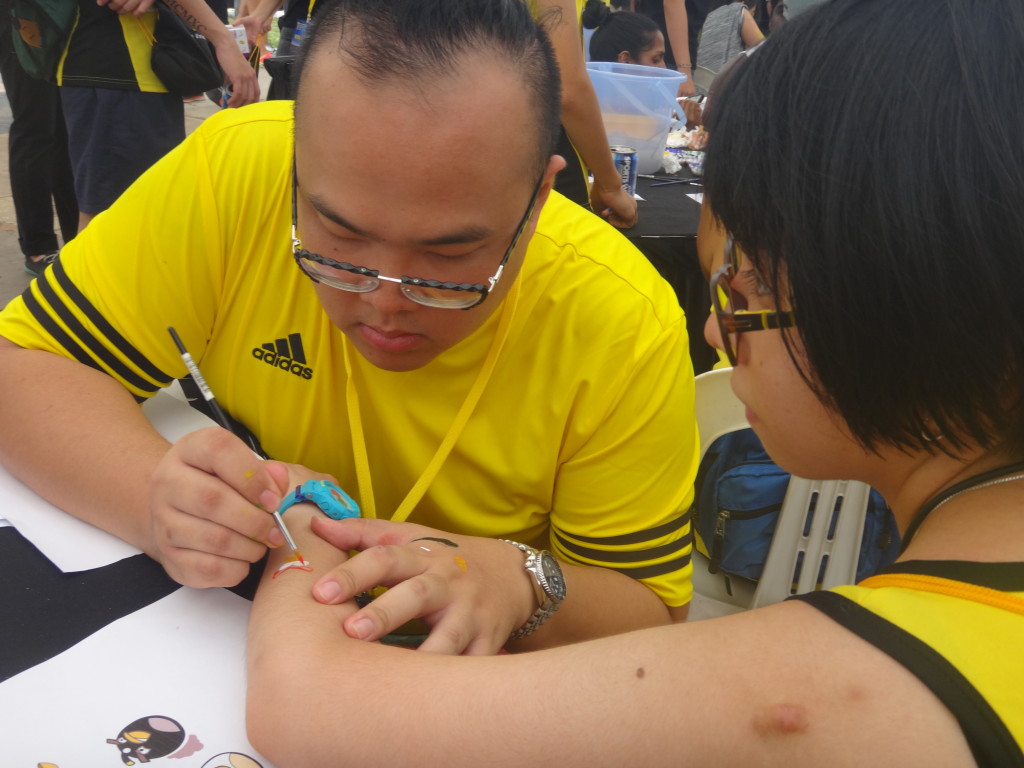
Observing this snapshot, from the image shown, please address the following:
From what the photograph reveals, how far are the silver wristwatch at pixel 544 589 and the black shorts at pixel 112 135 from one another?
281 cm

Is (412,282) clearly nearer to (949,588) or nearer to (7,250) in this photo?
(949,588)

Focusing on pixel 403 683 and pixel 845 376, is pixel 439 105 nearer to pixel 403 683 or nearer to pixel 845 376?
pixel 845 376

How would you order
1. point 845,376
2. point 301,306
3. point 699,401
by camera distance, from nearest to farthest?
point 845,376 → point 301,306 → point 699,401

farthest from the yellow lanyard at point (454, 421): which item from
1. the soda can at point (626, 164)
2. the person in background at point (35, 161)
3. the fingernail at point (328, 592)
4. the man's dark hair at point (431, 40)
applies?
the person in background at point (35, 161)

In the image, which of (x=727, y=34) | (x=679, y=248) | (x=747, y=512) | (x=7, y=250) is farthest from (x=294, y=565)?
(x=727, y=34)

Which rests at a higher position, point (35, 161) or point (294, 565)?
point (294, 565)

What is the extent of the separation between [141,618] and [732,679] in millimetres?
735

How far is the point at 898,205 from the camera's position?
0.81 m

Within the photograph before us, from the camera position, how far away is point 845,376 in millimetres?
938

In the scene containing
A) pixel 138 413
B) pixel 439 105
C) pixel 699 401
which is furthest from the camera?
pixel 699 401

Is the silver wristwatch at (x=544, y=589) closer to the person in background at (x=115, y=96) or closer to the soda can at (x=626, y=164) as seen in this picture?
the soda can at (x=626, y=164)

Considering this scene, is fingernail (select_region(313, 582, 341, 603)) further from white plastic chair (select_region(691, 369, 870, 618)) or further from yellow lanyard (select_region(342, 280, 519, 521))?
white plastic chair (select_region(691, 369, 870, 618))

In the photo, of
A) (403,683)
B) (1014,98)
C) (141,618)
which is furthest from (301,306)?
(1014,98)

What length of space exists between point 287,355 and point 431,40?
0.65m
